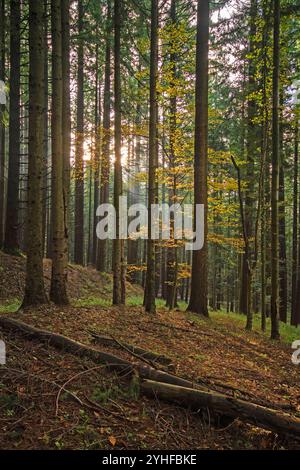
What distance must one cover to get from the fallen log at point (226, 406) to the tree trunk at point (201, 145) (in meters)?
7.37

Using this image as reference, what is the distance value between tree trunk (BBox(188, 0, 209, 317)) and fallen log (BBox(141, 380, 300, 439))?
7372 millimetres

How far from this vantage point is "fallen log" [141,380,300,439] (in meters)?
4.29

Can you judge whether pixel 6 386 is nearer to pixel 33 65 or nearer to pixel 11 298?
pixel 33 65

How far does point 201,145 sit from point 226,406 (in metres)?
9.04

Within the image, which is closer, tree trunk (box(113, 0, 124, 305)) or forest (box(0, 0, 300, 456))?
forest (box(0, 0, 300, 456))

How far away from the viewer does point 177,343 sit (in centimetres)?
789

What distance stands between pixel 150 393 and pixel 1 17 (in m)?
13.2

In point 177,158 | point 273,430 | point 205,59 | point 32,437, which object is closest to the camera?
point 32,437

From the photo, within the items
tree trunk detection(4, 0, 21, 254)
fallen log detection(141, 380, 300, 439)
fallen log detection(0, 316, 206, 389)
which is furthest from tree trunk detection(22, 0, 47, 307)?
tree trunk detection(4, 0, 21, 254)

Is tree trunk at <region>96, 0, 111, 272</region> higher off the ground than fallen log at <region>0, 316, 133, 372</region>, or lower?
higher

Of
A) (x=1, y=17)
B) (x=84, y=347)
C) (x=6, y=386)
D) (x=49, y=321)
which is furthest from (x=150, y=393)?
(x=1, y=17)

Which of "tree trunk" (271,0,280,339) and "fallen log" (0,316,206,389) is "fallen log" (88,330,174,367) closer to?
"fallen log" (0,316,206,389)

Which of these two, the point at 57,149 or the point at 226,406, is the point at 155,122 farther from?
the point at 226,406

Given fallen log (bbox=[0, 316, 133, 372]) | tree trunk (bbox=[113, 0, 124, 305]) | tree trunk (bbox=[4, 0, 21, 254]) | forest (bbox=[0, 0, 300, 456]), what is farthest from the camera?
tree trunk (bbox=[4, 0, 21, 254])
